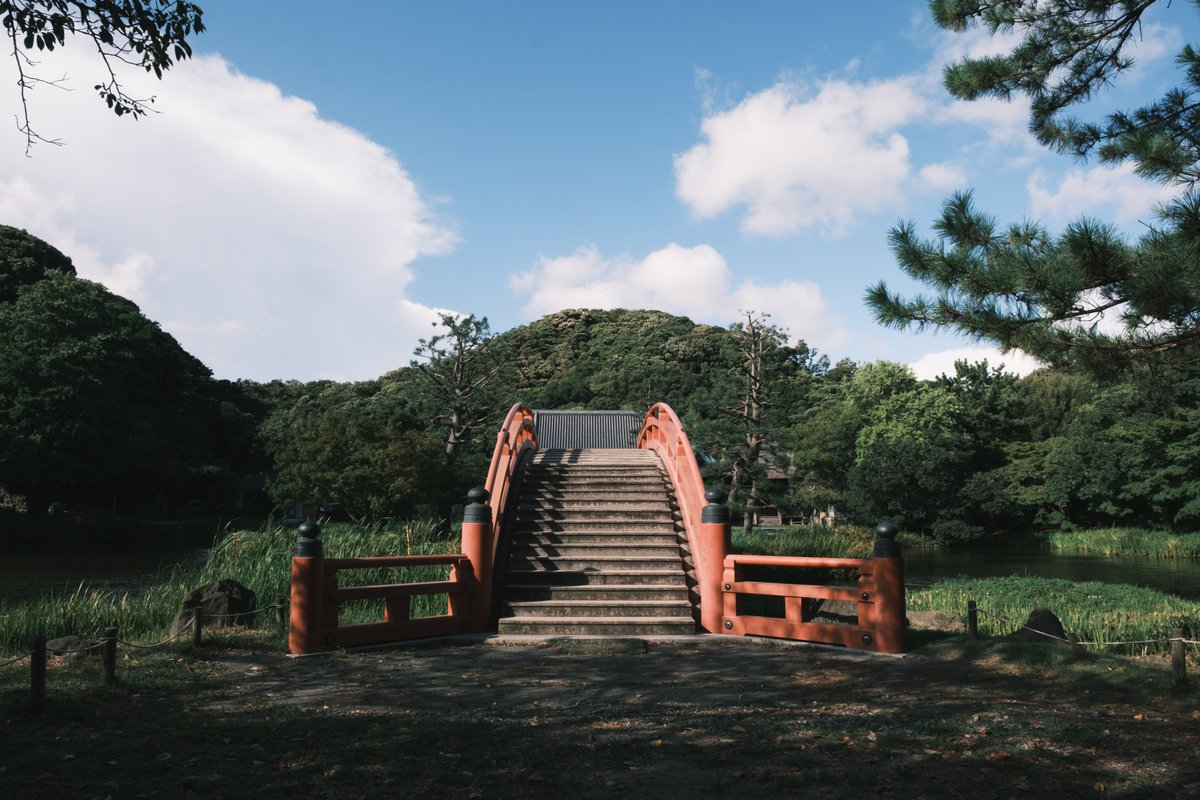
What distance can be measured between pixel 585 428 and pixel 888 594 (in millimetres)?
21212

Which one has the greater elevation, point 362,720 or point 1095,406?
point 1095,406

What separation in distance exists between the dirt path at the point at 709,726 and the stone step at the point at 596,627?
106cm

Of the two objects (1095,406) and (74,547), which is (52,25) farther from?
(1095,406)

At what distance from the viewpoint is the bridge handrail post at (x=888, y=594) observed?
7.60 metres

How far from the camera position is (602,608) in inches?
353

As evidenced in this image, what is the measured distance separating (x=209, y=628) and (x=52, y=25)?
5.89m

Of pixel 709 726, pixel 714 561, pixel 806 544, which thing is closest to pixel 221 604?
pixel 714 561

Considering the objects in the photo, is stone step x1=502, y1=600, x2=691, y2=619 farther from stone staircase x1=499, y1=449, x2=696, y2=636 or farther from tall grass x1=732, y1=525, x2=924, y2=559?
tall grass x1=732, y1=525, x2=924, y2=559

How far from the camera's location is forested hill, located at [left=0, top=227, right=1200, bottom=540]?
20.1 metres

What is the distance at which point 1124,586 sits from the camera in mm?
17641

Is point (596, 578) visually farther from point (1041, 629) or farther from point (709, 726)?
point (1041, 629)

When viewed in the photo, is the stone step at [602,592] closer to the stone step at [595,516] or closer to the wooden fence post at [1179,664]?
the stone step at [595,516]

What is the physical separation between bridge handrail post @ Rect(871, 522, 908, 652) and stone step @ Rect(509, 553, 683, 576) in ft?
8.41

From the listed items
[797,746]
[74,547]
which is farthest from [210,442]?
[797,746]
